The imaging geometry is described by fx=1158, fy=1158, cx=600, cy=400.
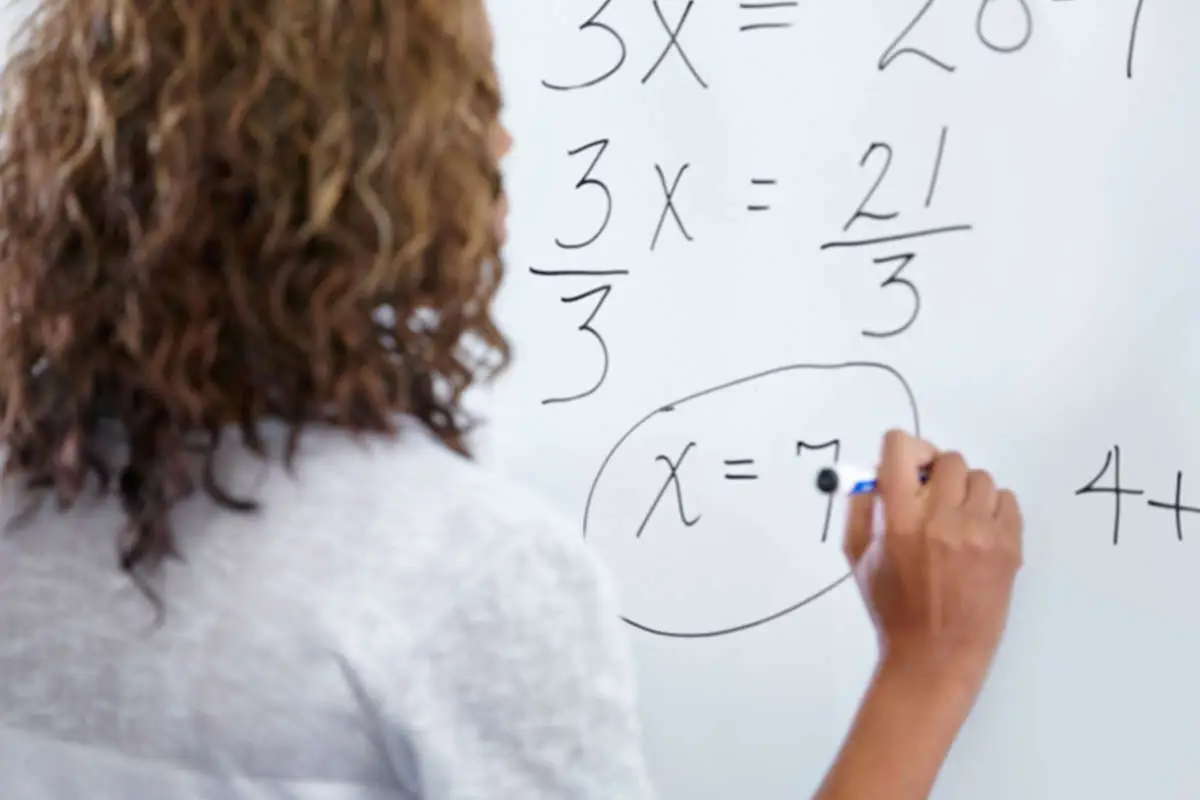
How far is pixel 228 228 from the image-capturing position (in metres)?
0.48

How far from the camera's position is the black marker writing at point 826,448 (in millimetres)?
728

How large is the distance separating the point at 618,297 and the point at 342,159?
30 centimetres

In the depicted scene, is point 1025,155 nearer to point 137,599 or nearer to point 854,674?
point 854,674

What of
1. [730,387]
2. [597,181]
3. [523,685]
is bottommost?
[523,685]

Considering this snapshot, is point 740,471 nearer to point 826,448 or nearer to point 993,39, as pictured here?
point 826,448

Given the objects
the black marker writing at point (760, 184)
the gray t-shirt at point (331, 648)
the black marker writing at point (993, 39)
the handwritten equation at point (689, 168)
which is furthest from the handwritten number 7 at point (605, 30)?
the gray t-shirt at point (331, 648)

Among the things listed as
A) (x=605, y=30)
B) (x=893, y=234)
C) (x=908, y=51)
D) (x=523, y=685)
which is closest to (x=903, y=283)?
(x=893, y=234)

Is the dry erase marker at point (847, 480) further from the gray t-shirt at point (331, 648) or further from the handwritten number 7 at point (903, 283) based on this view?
the gray t-shirt at point (331, 648)

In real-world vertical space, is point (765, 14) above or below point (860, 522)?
above

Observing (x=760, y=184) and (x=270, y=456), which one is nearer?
(x=270, y=456)

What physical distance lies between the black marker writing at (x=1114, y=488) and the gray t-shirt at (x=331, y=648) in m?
0.37

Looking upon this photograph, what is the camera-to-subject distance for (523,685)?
0.46 m

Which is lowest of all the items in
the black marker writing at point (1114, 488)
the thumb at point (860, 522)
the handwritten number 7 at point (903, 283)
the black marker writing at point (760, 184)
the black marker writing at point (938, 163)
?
the thumb at point (860, 522)

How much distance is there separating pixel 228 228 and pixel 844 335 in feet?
1.29
